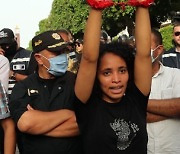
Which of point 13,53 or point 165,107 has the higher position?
point 13,53

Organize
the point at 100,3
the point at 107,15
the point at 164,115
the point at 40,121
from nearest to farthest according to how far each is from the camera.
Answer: the point at 100,3
the point at 40,121
the point at 164,115
the point at 107,15

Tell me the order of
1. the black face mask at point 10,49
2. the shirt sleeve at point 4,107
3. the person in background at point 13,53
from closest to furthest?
1. the shirt sleeve at point 4,107
2. the person in background at point 13,53
3. the black face mask at point 10,49

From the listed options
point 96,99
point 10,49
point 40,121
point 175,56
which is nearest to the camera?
point 96,99

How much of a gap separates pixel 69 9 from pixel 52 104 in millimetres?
38010

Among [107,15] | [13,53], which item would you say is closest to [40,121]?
[13,53]

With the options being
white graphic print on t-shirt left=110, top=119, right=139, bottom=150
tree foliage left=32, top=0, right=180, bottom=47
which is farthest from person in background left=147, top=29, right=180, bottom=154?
tree foliage left=32, top=0, right=180, bottom=47

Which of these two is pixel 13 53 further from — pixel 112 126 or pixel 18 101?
pixel 112 126

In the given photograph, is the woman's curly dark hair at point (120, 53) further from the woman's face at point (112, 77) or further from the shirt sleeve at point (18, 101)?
the shirt sleeve at point (18, 101)

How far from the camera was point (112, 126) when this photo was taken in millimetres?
2854

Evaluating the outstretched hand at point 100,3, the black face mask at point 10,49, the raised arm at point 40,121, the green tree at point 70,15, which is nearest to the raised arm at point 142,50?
the outstretched hand at point 100,3

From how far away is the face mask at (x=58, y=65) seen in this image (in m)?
3.54

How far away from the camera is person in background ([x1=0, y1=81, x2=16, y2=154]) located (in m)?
3.72

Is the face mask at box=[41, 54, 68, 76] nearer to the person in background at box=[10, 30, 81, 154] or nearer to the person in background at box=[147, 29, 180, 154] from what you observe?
the person in background at box=[10, 30, 81, 154]

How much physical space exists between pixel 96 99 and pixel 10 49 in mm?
3377
